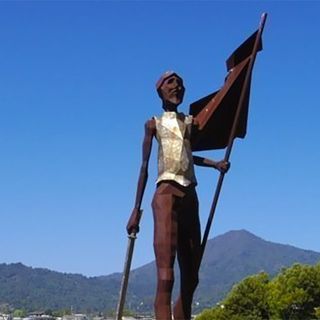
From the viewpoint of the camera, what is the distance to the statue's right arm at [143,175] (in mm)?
10672

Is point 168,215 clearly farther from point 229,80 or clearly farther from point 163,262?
point 229,80

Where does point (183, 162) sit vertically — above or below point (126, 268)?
above

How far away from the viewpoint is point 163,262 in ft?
34.2

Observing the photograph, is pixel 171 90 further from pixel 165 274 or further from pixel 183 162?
pixel 165 274

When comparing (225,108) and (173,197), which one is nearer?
(173,197)

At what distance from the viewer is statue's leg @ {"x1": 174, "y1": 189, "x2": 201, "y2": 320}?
10875 millimetres

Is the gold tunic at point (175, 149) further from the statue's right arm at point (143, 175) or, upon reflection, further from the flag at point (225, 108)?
the flag at point (225, 108)

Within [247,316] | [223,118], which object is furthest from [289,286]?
[223,118]

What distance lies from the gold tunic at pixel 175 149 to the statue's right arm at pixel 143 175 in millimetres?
103

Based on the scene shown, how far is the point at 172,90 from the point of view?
11.2 meters

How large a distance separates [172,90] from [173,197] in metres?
1.58

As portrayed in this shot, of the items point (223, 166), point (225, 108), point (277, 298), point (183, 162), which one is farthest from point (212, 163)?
point (277, 298)

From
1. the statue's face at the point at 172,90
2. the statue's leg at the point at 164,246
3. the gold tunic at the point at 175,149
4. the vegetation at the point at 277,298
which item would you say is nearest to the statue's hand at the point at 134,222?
the statue's leg at the point at 164,246

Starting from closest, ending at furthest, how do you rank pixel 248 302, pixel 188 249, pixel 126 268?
pixel 126 268, pixel 188 249, pixel 248 302
